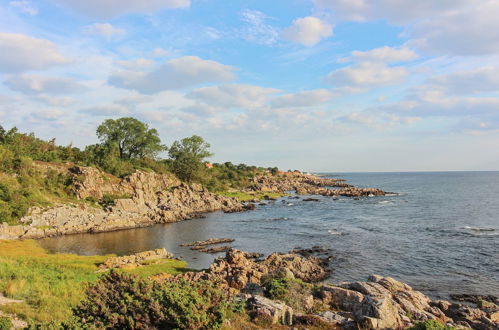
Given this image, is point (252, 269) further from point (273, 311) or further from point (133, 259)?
point (273, 311)

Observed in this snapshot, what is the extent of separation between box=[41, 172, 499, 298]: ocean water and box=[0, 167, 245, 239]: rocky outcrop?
13.1ft

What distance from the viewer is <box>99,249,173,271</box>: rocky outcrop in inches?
1444

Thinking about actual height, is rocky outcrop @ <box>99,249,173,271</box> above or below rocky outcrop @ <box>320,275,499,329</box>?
below

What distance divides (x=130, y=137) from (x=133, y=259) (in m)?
85.3

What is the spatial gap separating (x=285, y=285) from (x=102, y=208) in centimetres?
6166

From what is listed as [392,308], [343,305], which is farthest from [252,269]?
[392,308]

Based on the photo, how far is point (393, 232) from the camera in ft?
193

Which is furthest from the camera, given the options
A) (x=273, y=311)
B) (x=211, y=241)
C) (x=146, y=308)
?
(x=211, y=241)

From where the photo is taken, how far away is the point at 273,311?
15.5 metres

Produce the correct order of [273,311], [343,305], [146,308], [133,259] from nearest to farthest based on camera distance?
[146,308] < [273,311] < [343,305] < [133,259]

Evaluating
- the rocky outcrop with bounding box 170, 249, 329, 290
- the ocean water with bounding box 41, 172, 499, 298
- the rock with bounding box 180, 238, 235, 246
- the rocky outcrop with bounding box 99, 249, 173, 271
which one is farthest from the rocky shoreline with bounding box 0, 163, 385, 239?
the rocky outcrop with bounding box 170, 249, 329, 290

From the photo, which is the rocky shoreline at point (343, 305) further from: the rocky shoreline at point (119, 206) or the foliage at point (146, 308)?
the rocky shoreline at point (119, 206)

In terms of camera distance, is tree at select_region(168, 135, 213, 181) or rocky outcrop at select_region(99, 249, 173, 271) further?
tree at select_region(168, 135, 213, 181)

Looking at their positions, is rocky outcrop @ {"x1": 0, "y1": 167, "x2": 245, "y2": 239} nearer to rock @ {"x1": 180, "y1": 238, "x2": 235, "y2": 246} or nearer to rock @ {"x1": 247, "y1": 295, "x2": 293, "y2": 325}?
rock @ {"x1": 180, "y1": 238, "x2": 235, "y2": 246}
